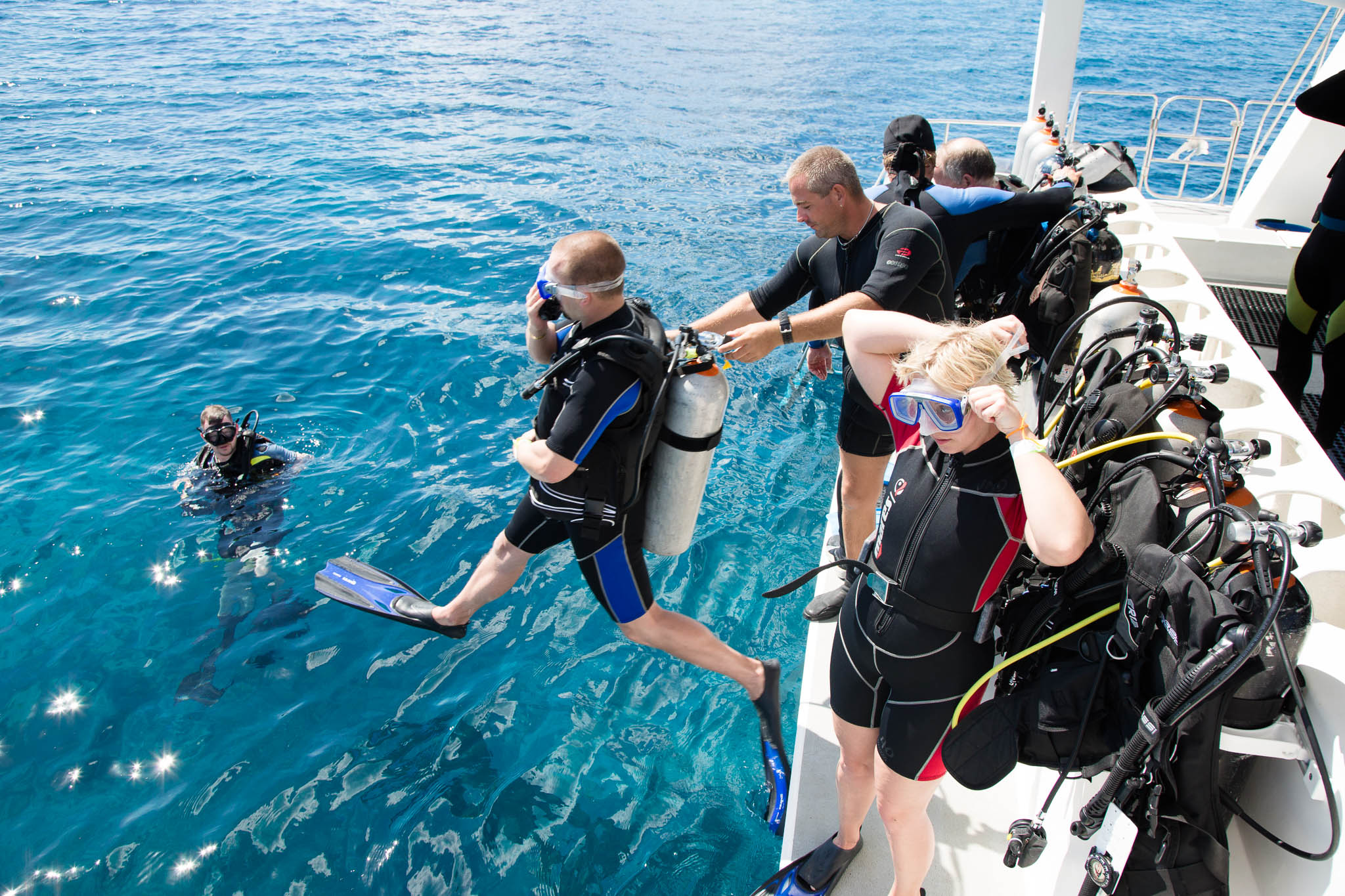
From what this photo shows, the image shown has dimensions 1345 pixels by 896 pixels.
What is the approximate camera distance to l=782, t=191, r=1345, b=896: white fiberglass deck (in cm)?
182

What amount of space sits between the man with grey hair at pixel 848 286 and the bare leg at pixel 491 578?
126cm

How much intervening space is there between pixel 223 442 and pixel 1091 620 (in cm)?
455

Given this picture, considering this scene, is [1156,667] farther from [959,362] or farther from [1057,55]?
[1057,55]

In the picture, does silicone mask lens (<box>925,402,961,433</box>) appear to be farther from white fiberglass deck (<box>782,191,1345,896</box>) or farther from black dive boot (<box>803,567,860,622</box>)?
black dive boot (<box>803,567,860,622</box>)

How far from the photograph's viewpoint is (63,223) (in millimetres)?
9719

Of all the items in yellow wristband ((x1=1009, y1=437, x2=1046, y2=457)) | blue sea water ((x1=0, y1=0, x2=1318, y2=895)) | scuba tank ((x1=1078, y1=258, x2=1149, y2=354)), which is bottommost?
blue sea water ((x1=0, y1=0, x2=1318, y2=895))

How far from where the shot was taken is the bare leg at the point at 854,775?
2418 millimetres

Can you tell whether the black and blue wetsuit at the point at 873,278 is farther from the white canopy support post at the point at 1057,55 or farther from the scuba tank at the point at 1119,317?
the white canopy support post at the point at 1057,55

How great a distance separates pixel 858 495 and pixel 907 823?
1602mm

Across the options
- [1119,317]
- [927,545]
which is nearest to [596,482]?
[927,545]

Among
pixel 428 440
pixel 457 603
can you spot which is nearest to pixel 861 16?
pixel 428 440

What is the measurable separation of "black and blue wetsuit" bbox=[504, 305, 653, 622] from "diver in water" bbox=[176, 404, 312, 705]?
1981 mm

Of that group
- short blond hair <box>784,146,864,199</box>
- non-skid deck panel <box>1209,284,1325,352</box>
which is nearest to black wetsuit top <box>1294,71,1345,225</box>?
non-skid deck panel <box>1209,284,1325,352</box>

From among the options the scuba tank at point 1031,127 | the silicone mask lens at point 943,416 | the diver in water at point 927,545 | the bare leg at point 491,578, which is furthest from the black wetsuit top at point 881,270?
the scuba tank at point 1031,127
